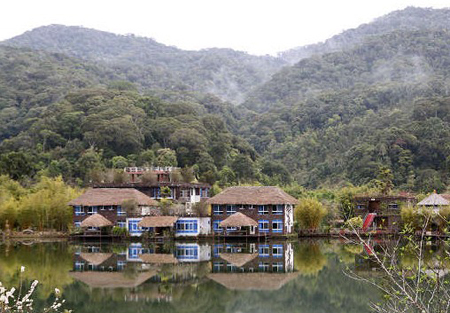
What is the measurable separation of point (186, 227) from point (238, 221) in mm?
3713

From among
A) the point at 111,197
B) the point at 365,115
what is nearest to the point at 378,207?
the point at 111,197

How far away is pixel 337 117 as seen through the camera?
8906 centimetres

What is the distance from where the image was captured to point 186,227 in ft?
131

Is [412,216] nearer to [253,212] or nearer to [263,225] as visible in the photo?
[263,225]

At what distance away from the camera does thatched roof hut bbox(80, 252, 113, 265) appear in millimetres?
27375

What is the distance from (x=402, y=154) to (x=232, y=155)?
17947 millimetres

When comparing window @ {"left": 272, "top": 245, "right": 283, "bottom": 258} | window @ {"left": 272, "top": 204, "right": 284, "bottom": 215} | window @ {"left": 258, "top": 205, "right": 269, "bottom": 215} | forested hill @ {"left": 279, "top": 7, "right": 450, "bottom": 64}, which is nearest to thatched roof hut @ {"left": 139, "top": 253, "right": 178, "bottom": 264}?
window @ {"left": 272, "top": 245, "right": 283, "bottom": 258}

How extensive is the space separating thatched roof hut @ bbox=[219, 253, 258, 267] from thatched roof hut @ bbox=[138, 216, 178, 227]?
372 inches

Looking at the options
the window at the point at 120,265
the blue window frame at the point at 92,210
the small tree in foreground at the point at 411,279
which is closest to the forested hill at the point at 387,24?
the blue window frame at the point at 92,210

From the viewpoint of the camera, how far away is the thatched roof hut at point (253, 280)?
20.5 metres

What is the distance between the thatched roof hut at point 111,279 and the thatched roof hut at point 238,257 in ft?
13.5

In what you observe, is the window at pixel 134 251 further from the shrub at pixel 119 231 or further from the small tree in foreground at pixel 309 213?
the small tree in foreground at pixel 309 213

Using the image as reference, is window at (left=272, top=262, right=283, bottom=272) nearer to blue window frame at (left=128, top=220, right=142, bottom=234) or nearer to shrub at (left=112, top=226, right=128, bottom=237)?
blue window frame at (left=128, top=220, right=142, bottom=234)

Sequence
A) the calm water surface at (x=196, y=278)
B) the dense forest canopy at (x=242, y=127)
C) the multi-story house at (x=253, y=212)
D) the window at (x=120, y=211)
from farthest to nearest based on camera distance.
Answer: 1. the dense forest canopy at (x=242, y=127)
2. the window at (x=120, y=211)
3. the multi-story house at (x=253, y=212)
4. the calm water surface at (x=196, y=278)
